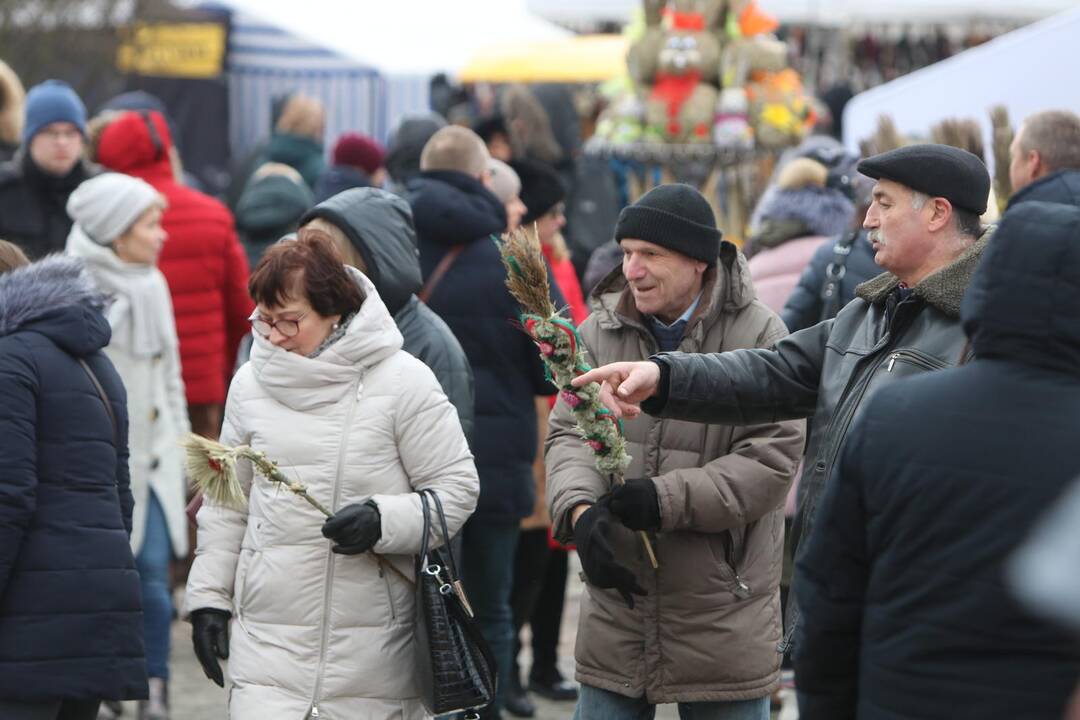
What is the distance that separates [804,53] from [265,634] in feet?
47.1

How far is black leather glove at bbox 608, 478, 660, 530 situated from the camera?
4.27 metres

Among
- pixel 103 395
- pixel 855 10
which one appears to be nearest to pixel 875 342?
pixel 103 395

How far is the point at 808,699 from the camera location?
124 inches

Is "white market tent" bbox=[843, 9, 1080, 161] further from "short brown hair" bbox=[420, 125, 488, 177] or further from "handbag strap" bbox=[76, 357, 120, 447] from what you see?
"handbag strap" bbox=[76, 357, 120, 447]

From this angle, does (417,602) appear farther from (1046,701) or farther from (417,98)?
(417,98)

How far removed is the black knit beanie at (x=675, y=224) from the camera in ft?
14.8

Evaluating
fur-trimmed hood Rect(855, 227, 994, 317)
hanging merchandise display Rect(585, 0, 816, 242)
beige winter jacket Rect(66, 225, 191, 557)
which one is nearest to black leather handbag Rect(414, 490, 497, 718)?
fur-trimmed hood Rect(855, 227, 994, 317)

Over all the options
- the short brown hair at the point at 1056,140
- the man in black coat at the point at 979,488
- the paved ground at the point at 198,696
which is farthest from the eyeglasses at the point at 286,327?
the short brown hair at the point at 1056,140

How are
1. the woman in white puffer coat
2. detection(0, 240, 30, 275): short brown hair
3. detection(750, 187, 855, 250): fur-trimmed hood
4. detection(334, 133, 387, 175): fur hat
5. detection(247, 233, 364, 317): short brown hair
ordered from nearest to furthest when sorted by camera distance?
the woman in white puffer coat
detection(247, 233, 364, 317): short brown hair
detection(0, 240, 30, 275): short brown hair
detection(750, 187, 855, 250): fur-trimmed hood
detection(334, 133, 387, 175): fur hat

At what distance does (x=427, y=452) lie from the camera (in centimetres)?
441

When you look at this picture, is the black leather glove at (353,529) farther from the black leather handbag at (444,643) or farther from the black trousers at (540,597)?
the black trousers at (540,597)

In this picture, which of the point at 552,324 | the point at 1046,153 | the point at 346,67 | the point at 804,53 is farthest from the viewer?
the point at 804,53

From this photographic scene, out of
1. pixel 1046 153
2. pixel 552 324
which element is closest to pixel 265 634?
pixel 552 324

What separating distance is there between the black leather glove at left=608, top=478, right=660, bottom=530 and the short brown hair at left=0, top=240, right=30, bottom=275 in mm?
1854
